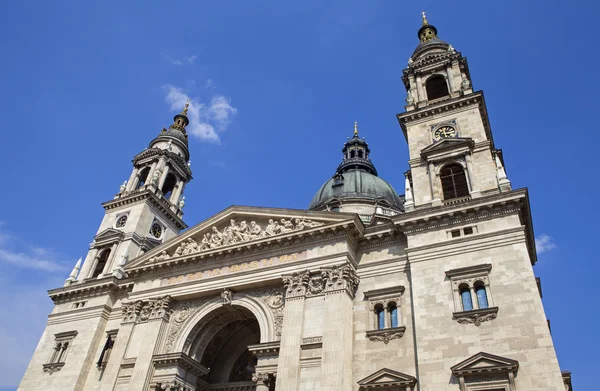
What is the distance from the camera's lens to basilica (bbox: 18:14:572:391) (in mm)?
19422

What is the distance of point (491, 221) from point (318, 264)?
829cm

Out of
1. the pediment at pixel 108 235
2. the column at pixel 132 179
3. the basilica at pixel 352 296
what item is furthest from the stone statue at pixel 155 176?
the basilica at pixel 352 296

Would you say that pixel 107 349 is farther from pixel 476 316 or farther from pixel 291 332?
pixel 476 316

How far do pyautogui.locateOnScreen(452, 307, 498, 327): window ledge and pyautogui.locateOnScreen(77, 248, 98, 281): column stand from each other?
87.4 feet

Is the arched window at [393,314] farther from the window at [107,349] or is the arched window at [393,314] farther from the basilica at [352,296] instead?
the window at [107,349]

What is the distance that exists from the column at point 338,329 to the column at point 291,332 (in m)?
1.22

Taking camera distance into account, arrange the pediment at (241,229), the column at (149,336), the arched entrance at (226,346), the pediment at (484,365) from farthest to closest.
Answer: the arched entrance at (226,346) → the pediment at (241,229) → the column at (149,336) → the pediment at (484,365)

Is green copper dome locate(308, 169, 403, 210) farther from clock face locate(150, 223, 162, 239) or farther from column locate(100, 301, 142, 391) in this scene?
column locate(100, 301, 142, 391)

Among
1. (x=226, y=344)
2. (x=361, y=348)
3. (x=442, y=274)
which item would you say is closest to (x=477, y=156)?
(x=442, y=274)

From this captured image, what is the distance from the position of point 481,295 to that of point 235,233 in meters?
13.5

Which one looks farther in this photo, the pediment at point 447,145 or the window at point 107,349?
the window at point 107,349

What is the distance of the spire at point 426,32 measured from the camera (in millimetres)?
37250

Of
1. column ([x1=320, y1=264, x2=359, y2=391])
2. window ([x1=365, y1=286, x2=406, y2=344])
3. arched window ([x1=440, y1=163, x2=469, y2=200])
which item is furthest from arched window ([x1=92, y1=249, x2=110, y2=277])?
arched window ([x1=440, y1=163, x2=469, y2=200])

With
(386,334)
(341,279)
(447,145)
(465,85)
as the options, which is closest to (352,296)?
(341,279)
